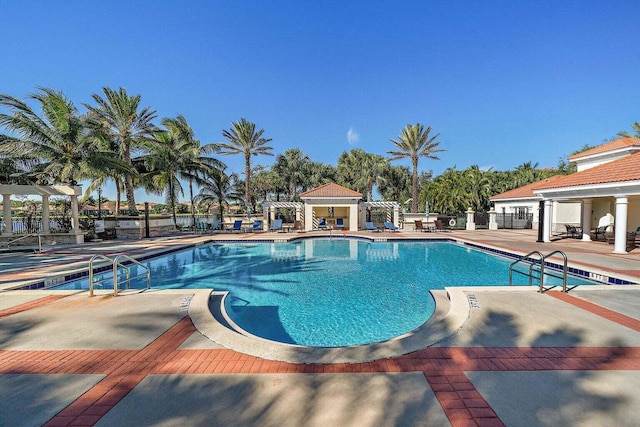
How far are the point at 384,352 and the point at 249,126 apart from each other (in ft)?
93.1

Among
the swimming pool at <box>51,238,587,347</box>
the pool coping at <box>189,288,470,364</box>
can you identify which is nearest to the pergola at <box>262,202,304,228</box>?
the swimming pool at <box>51,238,587,347</box>

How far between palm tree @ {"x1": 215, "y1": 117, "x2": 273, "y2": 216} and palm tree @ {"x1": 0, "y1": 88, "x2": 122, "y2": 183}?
466 inches

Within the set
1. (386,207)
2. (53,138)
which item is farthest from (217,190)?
(386,207)

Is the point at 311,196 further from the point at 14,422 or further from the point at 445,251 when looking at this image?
the point at 14,422

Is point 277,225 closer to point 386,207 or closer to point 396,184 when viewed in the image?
point 386,207

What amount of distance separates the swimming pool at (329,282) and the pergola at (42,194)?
7685 millimetres

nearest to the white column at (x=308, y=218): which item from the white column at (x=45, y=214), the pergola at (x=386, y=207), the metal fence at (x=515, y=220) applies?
the pergola at (x=386, y=207)

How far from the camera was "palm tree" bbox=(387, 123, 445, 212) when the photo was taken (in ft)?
93.2

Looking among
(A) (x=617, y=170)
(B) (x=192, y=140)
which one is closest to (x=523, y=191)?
(A) (x=617, y=170)

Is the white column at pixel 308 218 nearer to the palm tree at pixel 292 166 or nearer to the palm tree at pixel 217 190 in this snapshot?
the palm tree at pixel 217 190

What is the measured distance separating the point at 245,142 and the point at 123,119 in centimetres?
1091

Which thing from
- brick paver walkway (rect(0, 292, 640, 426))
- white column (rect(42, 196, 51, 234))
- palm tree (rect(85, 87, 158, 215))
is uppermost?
palm tree (rect(85, 87, 158, 215))

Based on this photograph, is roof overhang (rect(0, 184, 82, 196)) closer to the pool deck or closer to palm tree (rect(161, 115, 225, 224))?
palm tree (rect(161, 115, 225, 224))

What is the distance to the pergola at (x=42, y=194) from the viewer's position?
51.6 ft
